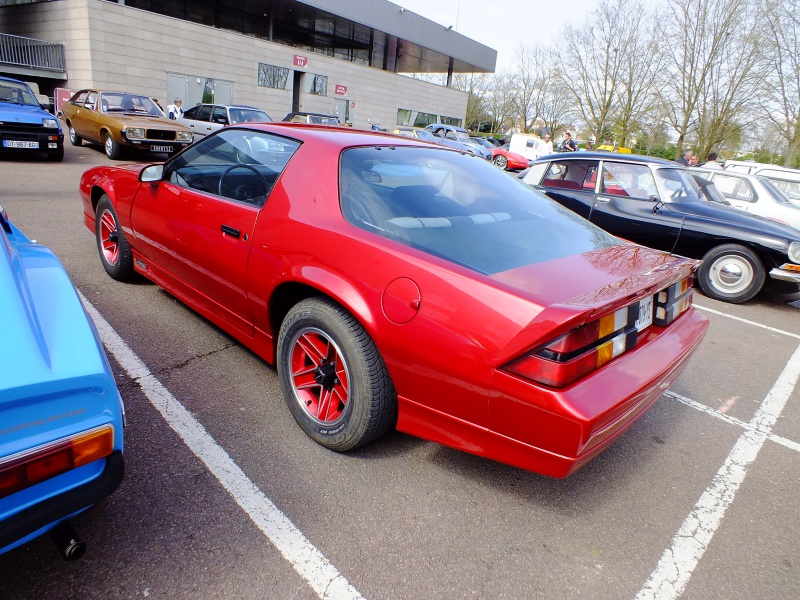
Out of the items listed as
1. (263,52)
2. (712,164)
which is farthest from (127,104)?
(263,52)

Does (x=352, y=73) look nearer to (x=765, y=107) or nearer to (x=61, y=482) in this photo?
(x=765, y=107)

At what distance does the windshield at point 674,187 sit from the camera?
6.22m

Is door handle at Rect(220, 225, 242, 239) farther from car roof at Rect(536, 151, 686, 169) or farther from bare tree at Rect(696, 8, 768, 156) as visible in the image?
bare tree at Rect(696, 8, 768, 156)

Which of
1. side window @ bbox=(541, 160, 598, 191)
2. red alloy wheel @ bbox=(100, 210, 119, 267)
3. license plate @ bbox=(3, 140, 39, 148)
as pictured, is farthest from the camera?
license plate @ bbox=(3, 140, 39, 148)

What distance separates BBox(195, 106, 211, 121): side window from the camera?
15.2 m

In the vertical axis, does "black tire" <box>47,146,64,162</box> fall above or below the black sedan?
below

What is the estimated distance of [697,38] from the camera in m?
20.3

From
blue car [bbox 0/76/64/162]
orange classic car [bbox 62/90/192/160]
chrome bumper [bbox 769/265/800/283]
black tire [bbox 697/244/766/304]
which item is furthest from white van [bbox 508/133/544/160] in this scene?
chrome bumper [bbox 769/265/800/283]

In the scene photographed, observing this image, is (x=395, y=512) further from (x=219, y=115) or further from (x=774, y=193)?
(x=219, y=115)

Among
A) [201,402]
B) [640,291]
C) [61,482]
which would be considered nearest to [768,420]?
[640,291]

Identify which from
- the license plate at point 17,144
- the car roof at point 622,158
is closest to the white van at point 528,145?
the car roof at point 622,158

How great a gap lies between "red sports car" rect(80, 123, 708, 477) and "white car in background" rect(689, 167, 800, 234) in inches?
283

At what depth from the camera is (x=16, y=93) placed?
34.5 feet

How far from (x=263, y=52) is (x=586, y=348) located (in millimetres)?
29260
